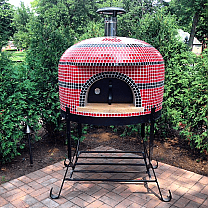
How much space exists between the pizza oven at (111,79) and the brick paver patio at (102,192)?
5.28 feet

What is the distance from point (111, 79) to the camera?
3.74 m

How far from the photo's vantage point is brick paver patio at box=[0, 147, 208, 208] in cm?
383

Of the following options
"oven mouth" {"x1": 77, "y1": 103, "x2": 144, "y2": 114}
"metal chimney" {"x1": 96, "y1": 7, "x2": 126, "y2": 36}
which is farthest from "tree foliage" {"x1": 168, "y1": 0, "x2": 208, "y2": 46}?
"oven mouth" {"x1": 77, "y1": 103, "x2": 144, "y2": 114}

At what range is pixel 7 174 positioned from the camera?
4.88 m

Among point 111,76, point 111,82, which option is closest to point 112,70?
point 111,76

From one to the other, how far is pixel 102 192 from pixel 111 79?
2192 mm

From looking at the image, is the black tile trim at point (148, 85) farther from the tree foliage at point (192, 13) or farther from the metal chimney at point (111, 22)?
the tree foliage at point (192, 13)

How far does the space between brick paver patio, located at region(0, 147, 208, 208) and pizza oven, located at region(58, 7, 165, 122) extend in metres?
1.61

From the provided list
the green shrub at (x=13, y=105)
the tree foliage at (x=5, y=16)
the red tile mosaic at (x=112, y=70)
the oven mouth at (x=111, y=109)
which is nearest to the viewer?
the red tile mosaic at (x=112, y=70)

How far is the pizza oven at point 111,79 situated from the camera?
343cm

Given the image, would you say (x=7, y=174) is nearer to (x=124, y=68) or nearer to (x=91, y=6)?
(x=124, y=68)

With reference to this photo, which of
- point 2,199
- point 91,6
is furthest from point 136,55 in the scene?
point 91,6

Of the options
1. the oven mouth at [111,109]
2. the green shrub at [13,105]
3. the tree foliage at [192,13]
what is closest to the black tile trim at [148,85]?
the oven mouth at [111,109]

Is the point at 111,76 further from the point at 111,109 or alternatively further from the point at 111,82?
the point at 111,109
